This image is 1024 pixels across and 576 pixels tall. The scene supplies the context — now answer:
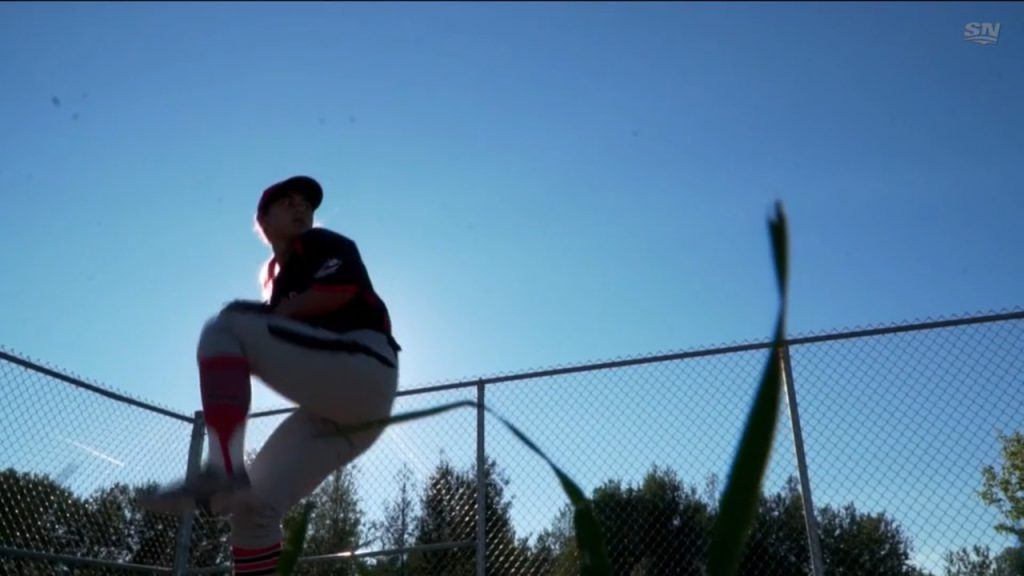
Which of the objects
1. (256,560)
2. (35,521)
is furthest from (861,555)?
(35,521)

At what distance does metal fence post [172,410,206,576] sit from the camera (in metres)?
4.85

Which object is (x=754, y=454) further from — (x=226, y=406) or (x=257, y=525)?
(x=257, y=525)

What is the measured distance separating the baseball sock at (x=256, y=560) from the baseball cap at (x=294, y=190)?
767 mm

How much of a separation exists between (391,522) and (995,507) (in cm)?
279

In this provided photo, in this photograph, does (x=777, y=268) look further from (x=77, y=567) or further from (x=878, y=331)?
(x=77, y=567)

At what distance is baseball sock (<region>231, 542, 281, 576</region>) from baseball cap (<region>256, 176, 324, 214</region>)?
30.2 inches

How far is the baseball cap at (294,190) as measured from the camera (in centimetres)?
202

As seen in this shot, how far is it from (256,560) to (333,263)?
626 mm

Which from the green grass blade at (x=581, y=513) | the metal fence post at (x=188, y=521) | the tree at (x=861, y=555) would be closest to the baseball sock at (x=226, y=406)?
the green grass blade at (x=581, y=513)

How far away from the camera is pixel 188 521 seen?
498cm

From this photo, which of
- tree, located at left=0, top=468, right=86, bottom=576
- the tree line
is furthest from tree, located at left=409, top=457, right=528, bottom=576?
tree, located at left=0, top=468, right=86, bottom=576

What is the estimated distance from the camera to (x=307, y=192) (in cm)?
204

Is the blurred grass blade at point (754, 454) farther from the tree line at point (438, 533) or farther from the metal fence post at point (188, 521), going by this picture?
the metal fence post at point (188, 521)

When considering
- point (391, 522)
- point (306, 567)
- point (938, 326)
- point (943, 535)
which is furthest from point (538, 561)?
point (938, 326)
